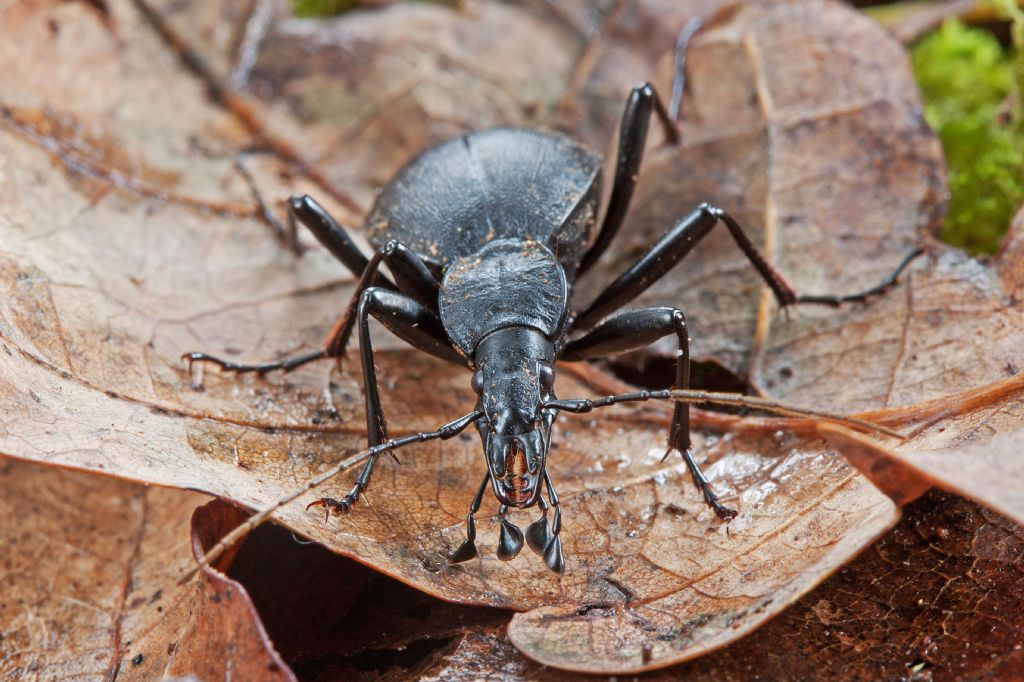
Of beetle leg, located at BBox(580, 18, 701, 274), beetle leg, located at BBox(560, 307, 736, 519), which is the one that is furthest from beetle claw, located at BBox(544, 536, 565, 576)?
beetle leg, located at BBox(580, 18, 701, 274)

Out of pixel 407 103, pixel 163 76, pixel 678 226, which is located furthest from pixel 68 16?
pixel 678 226

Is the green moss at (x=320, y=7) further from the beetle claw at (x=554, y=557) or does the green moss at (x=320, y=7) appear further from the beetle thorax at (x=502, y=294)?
the beetle claw at (x=554, y=557)

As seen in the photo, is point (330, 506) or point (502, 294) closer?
point (330, 506)

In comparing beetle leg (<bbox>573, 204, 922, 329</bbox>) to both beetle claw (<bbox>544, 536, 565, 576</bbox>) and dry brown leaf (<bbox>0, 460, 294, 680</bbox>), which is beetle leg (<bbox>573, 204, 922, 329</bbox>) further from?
dry brown leaf (<bbox>0, 460, 294, 680</bbox>)

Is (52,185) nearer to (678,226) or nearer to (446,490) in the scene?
(446,490)

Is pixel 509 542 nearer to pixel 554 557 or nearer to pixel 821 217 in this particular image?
pixel 554 557

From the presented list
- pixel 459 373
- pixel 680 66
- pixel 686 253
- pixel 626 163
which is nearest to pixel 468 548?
pixel 459 373
